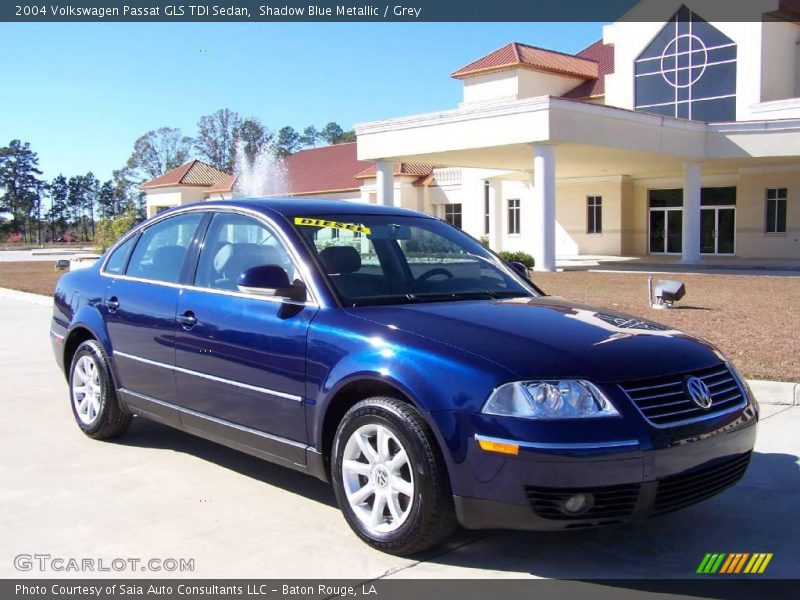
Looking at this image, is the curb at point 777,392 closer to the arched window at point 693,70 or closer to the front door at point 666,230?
the arched window at point 693,70

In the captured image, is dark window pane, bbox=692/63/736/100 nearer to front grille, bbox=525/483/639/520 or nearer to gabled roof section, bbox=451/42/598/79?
gabled roof section, bbox=451/42/598/79

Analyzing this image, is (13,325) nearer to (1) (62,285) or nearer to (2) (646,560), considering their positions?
(1) (62,285)

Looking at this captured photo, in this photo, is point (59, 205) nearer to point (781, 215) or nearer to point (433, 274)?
point (781, 215)

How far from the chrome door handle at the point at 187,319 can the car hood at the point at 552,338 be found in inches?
47.7

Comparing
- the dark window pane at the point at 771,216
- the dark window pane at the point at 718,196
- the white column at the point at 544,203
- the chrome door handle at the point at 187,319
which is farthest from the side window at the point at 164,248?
the dark window pane at the point at 718,196

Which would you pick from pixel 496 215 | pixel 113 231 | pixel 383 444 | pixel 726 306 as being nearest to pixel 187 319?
pixel 383 444

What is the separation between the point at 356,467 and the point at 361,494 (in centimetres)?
14

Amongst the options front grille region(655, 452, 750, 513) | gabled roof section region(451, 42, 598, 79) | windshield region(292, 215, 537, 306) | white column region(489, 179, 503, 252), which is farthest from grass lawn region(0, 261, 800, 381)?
gabled roof section region(451, 42, 598, 79)

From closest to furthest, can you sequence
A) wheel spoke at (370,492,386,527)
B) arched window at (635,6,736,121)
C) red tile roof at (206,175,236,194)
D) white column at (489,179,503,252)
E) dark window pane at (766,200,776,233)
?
1. wheel spoke at (370,492,386,527)
2. arched window at (635,6,736,121)
3. dark window pane at (766,200,776,233)
4. white column at (489,179,503,252)
5. red tile roof at (206,175,236,194)

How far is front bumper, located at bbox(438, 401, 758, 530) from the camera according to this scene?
356 centimetres

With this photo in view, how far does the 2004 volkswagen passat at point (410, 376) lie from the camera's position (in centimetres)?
364

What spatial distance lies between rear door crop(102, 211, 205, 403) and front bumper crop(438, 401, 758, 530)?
2428 millimetres

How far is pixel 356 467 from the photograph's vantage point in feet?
13.6

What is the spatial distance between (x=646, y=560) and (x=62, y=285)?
492cm
